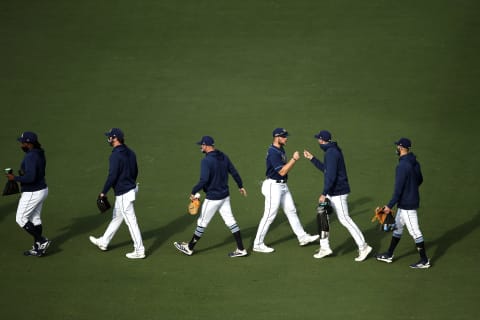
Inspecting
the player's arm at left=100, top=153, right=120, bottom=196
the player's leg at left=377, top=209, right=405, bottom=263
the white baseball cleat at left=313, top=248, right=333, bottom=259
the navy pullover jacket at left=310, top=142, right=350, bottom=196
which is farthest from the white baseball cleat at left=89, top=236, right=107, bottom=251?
the player's leg at left=377, top=209, right=405, bottom=263

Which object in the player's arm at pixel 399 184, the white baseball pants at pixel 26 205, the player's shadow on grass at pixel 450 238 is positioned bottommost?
the player's shadow on grass at pixel 450 238

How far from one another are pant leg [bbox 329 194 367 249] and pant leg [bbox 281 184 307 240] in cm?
81

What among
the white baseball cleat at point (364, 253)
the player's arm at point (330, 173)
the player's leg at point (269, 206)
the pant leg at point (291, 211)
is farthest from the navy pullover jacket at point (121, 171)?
the white baseball cleat at point (364, 253)

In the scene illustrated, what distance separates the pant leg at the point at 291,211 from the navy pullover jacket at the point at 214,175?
3.44ft

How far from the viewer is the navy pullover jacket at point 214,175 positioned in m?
12.0

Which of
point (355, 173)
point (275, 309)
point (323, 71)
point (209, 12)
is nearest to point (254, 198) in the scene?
point (355, 173)

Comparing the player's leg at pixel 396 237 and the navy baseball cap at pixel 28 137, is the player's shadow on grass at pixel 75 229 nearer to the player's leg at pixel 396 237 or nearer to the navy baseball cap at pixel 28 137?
the navy baseball cap at pixel 28 137

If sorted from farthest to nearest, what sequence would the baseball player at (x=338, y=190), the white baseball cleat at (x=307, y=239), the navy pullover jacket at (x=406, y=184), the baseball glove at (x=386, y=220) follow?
the white baseball cleat at (x=307, y=239) < the baseball player at (x=338, y=190) < the baseball glove at (x=386, y=220) < the navy pullover jacket at (x=406, y=184)

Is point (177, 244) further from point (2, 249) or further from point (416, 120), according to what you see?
point (416, 120)

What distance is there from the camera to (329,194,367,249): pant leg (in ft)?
39.7

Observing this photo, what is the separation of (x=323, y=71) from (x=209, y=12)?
4963mm

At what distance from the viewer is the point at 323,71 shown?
20.3 metres

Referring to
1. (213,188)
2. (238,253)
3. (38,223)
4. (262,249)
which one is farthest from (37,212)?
(262,249)

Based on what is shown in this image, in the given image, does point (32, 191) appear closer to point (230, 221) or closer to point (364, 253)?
point (230, 221)
